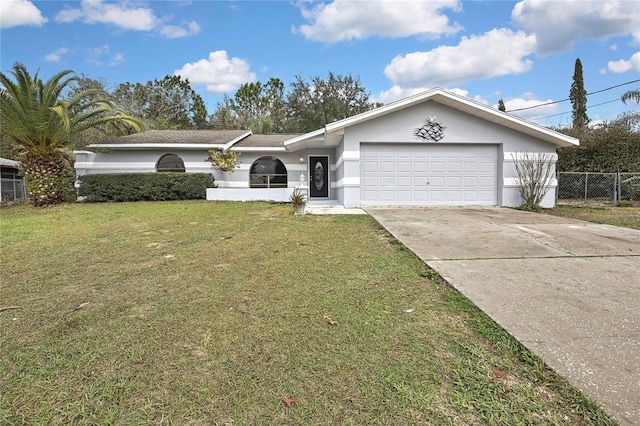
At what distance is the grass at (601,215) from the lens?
894cm

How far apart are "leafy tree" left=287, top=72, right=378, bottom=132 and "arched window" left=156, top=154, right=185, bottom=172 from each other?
17.5 metres

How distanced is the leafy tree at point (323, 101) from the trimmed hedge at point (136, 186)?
19051mm

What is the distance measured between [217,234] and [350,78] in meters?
30.0

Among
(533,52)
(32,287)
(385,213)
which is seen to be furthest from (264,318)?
(533,52)

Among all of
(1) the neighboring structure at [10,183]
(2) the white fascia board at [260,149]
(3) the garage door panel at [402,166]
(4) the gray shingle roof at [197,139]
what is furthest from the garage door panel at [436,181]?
(1) the neighboring structure at [10,183]

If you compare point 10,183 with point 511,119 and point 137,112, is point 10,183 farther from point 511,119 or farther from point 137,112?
point 511,119

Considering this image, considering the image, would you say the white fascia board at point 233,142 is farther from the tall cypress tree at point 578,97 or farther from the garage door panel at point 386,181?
the tall cypress tree at point 578,97

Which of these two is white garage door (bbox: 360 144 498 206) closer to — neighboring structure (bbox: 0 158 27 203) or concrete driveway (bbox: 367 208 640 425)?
concrete driveway (bbox: 367 208 640 425)

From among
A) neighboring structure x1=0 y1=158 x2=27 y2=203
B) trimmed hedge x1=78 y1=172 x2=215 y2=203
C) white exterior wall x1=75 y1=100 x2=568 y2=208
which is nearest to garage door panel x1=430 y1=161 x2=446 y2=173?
white exterior wall x1=75 y1=100 x2=568 y2=208

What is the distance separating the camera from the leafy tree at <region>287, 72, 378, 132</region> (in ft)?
106

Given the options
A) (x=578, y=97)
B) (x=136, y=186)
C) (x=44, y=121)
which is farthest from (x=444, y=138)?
(x=578, y=97)

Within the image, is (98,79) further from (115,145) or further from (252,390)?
(252,390)

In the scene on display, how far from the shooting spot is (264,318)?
3207mm

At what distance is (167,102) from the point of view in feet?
122
